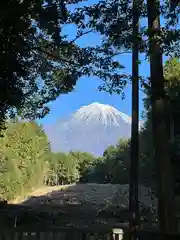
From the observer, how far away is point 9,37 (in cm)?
655

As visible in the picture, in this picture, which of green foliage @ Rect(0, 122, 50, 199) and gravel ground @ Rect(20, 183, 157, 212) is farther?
green foliage @ Rect(0, 122, 50, 199)

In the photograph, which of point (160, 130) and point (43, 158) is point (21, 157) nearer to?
point (43, 158)

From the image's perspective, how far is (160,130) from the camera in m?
6.35

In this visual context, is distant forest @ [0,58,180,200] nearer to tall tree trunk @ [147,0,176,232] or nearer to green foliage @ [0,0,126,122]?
green foliage @ [0,0,126,122]

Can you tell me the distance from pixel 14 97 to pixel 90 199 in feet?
43.9

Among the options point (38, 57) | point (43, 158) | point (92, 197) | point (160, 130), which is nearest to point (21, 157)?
point (43, 158)

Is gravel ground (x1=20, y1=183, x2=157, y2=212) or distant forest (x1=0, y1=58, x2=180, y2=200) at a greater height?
distant forest (x1=0, y1=58, x2=180, y2=200)

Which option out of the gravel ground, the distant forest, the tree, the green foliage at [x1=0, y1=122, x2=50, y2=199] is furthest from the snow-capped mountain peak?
the green foliage at [x1=0, y1=122, x2=50, y2=199]

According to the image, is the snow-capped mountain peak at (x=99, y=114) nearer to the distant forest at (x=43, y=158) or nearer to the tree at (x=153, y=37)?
the distant forest at (x=43, y=158)

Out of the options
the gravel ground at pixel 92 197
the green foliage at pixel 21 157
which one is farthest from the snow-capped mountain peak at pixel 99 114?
the green foliage at pixel 21 157

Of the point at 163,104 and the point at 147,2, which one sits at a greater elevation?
the point at 147,2

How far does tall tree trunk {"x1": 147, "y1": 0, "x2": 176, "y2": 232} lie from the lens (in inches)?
240

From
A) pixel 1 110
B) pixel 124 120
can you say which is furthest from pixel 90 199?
pixel 1 110

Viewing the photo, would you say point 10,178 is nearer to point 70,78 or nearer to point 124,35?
point 70,78
